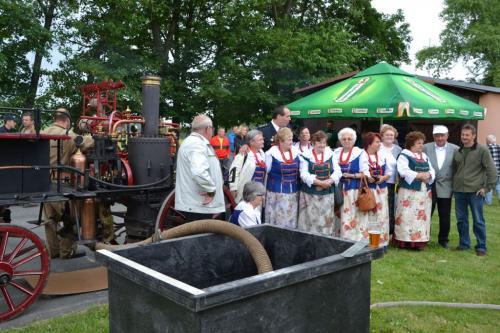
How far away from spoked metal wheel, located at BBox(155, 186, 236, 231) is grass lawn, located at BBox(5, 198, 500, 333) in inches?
49.7

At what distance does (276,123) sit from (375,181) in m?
1.46

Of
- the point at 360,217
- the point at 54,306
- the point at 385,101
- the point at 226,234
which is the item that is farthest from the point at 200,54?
the point at 226,234

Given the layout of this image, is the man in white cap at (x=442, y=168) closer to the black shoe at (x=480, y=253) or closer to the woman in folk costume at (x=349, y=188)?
the black shoe at (x=480, y=253)

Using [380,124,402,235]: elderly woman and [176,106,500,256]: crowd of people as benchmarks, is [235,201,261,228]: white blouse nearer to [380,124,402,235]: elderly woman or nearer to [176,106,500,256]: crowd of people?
[176,106,500,256]: crowd of people

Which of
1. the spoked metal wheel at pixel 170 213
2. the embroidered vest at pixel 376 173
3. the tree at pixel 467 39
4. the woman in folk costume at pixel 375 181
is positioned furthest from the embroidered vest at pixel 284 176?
the tree at pixel 467 39

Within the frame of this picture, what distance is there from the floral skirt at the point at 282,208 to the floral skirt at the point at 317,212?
0.36 ft

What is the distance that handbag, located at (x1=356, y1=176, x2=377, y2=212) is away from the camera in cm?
566

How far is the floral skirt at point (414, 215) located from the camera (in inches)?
236

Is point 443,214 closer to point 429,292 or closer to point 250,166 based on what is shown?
point 429,292

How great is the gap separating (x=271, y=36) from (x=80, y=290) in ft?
42.8

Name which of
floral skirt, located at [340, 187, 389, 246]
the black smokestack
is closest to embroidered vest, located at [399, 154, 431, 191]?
floral skirt, located at [340, 187, 389, 246]

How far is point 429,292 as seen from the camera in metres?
4.54

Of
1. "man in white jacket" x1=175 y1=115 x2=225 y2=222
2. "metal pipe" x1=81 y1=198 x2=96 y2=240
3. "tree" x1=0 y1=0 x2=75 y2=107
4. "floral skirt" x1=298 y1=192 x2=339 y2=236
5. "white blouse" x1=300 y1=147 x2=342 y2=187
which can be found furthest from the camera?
"tree" x1=0 y1=0 x2=75 y2=107

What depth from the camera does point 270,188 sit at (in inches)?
220
